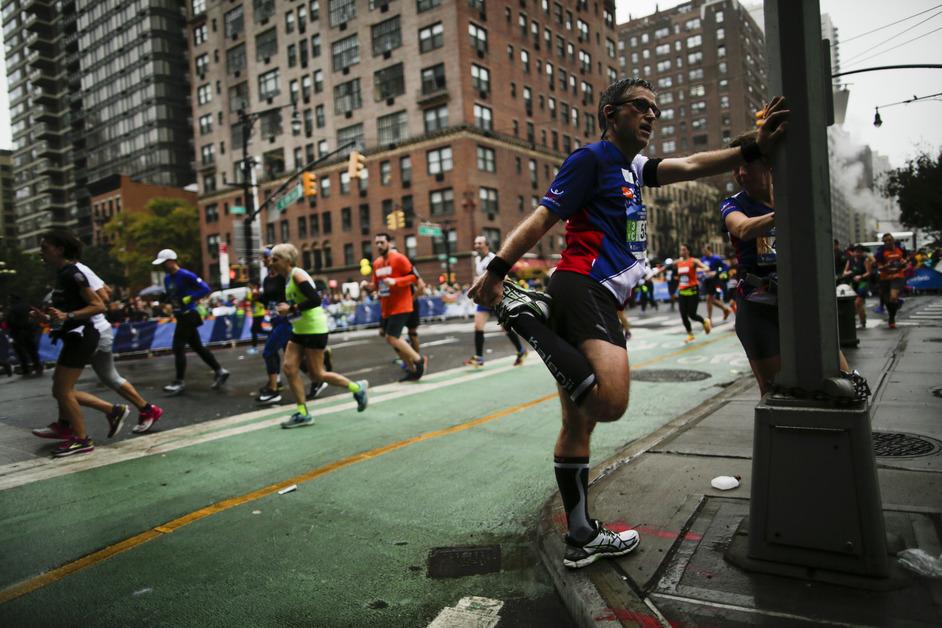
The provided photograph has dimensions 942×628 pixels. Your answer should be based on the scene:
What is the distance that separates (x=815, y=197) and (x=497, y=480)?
2.73 meters

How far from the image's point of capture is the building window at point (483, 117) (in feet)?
157

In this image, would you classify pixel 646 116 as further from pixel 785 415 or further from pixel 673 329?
pixel 673 329

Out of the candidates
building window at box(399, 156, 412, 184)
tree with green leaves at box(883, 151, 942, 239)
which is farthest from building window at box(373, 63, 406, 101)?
tree with green leaves at box(883, 151, 942, 239)

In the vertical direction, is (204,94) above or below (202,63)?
below

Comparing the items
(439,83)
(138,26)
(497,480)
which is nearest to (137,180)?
(138,26)

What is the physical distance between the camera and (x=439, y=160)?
48406 mm

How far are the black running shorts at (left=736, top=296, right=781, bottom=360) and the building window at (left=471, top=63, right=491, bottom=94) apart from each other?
4718cm

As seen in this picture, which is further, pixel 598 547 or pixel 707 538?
pixel 707 538

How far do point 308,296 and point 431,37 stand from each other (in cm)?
4705

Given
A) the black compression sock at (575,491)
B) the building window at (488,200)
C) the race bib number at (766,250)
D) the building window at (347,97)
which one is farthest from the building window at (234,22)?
the black compression sock at (575,491)

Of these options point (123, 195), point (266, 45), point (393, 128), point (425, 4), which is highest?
point (266, 45)

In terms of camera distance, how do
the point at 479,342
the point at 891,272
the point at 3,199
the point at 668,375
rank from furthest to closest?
the point at 3,199, the point at 891,272, the point at 479,342, the point at 668,375

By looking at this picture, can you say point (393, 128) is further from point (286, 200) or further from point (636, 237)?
point (636, 237)

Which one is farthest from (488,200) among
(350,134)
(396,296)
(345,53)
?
(396,296)
